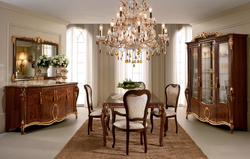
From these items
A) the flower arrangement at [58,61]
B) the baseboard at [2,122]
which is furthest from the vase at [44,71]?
the baseboard at [2,122]

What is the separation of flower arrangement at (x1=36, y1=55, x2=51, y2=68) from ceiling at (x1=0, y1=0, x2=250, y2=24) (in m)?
1.09

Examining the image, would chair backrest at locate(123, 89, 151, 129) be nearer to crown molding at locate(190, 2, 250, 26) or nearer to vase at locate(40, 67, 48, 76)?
vase at locate(40, 67, 48, 76)

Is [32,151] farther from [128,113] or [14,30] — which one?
[14,30]

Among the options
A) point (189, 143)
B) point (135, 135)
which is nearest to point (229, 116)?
point (189, 143)

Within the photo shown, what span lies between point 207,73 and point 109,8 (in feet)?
9.19

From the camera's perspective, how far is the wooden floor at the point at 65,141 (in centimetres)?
273

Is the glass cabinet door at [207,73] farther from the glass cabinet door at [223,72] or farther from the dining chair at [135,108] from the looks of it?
the dining chair at [135,108]

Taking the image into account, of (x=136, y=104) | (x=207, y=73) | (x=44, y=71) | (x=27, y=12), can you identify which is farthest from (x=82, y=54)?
(x=136, y=104)

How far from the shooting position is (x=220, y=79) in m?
4.07

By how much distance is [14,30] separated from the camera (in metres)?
3.99

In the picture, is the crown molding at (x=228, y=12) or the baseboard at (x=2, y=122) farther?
the crown molding at (x=228, y=12)

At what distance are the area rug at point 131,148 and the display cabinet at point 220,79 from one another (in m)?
1.00

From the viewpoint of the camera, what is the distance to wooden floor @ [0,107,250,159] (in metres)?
2.73

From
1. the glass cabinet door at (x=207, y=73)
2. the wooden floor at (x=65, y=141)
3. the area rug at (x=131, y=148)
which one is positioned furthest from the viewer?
the glass cabinet door at (x=207, y=73)
